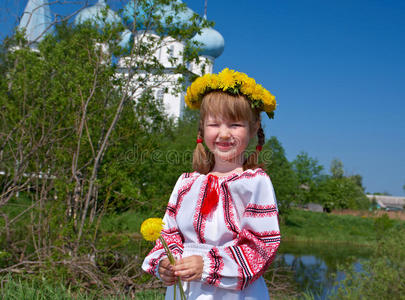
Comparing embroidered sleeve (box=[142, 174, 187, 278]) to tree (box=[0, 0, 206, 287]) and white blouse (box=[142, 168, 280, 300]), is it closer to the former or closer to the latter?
white blouse (box=[142, 168, 280, 300])

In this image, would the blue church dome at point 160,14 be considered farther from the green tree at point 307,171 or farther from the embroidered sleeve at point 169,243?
the green tree at point 307,171

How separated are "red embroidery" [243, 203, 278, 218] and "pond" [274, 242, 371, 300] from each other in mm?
6584

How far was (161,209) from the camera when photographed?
17.2ft

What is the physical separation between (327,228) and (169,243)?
79.0 feet

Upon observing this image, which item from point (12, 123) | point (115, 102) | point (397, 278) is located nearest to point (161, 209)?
point (115, 102)

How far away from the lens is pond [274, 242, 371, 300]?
10.0m

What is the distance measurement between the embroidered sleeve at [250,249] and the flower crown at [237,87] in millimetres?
399

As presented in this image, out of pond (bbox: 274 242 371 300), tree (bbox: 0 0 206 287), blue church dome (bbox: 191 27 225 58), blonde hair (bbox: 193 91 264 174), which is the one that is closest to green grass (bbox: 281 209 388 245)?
pond (bbox: 274 242 371 300)

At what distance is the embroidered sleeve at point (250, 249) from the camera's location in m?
1.75

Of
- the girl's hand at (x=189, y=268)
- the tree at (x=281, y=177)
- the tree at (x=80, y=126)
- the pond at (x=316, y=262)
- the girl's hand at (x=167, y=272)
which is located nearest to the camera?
the girl's hand at (x=189, y=268)

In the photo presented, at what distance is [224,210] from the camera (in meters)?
1.91

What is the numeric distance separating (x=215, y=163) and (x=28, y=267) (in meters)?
3.52

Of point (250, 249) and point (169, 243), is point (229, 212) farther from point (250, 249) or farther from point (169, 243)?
point (169, 243)

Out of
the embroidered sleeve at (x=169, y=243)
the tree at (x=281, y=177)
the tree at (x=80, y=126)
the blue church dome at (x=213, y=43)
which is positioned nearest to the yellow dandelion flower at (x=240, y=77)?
the embroidered sleeve at (x=169, y=243)
